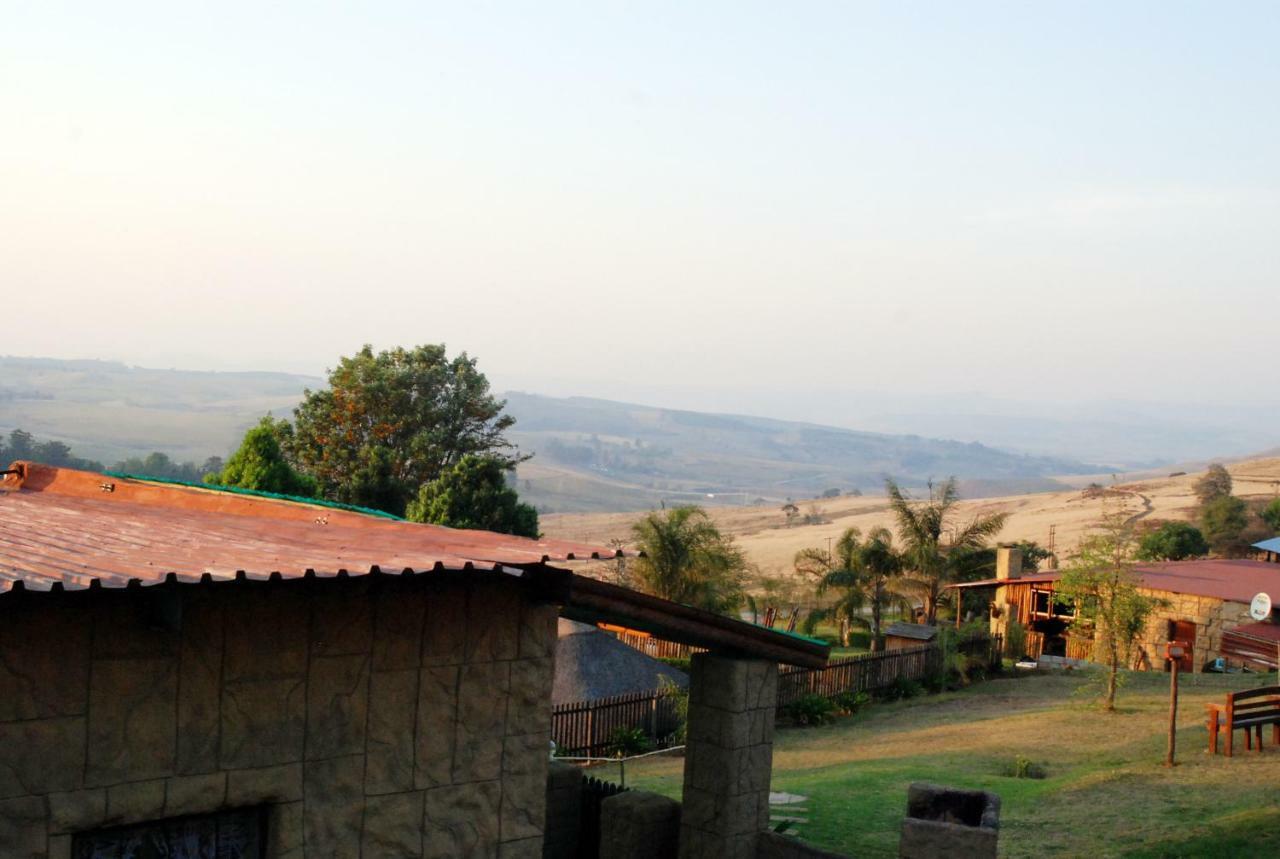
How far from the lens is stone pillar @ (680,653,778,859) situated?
972 centimetres

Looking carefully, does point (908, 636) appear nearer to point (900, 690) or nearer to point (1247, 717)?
point (900, 690)

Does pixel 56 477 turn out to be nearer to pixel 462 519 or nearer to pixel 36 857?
pixel 36 857

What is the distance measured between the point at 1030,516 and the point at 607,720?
9460cm

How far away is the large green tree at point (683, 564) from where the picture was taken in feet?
114

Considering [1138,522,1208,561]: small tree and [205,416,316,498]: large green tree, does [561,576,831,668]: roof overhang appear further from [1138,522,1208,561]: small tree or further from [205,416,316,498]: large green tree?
[1138,522,1208,561]: small tree

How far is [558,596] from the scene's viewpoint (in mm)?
7945

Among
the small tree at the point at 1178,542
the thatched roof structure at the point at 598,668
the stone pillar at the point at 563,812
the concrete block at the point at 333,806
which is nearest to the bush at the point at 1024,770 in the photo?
the stone pillar at the point at 563,812

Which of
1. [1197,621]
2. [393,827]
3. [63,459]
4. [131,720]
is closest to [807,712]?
[1197,621]

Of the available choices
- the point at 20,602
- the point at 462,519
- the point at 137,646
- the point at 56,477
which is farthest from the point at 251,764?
the point at 462,519

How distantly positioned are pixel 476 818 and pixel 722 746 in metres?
2.44

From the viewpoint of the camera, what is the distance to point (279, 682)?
710 centimetres

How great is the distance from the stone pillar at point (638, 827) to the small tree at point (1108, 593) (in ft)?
46.4

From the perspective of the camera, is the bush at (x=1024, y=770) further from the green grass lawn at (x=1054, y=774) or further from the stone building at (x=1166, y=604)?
the stone building at (x=1166, y=604)

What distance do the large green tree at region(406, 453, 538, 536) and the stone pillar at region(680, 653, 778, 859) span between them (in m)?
24.0
